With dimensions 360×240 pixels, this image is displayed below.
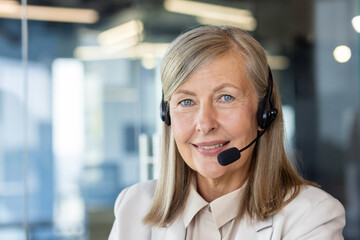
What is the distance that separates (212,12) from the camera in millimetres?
4797

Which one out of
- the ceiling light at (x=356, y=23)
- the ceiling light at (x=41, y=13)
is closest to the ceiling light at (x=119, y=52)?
the ceiling light at (x=41, y=13)

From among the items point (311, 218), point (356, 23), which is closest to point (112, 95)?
point (356, 23)

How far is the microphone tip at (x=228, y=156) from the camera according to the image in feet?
4.32

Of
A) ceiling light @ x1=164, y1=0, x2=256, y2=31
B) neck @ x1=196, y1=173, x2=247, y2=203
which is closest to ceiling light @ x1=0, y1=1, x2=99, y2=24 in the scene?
ceiling light @ x1=164, y1=0, x2=256, y2=31

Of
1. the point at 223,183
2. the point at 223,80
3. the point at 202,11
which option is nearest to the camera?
the point at 223,80

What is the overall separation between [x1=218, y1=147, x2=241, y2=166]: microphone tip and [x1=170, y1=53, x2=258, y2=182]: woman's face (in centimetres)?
5

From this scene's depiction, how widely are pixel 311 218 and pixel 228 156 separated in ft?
0.83

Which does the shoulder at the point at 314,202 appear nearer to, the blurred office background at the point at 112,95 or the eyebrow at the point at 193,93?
the eyebrow at the point at 193,93

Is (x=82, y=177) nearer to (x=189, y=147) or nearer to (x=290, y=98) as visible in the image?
(x=290, y=98)

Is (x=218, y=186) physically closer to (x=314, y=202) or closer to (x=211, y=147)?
(x=211, y=147)

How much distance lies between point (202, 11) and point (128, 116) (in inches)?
45.5

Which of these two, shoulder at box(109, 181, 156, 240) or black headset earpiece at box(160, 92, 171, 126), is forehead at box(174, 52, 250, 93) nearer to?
black headset earpiece at box(160, 92, 171, 126)

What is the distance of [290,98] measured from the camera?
4.88 m

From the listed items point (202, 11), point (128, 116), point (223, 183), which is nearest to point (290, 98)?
point (202, 11)
